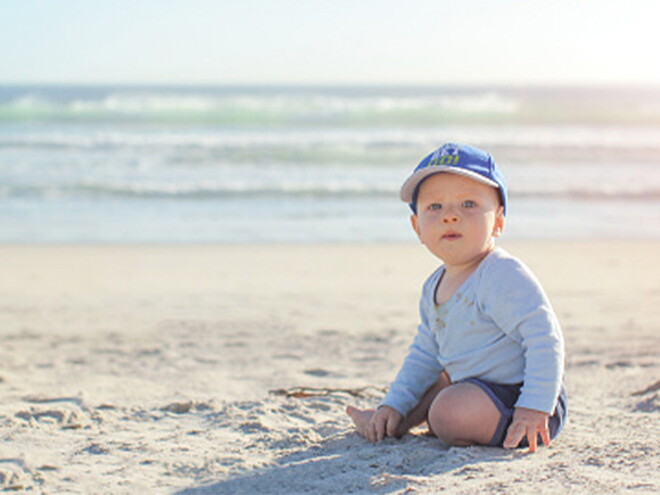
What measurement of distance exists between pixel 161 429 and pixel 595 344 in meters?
2.91

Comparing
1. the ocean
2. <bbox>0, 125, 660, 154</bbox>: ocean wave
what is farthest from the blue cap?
<bbox>0, 125, 660, 154</bbox>: ocean wave

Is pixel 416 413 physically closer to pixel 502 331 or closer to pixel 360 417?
pixel 360 417

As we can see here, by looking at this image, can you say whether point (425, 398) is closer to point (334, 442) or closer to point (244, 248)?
point (334, 442)

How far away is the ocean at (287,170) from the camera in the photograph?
10556 mm

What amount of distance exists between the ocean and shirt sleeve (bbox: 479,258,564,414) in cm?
666

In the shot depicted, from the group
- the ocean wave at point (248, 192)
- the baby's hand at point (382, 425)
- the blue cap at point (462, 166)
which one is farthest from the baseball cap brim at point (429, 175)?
the ocean wave at point (248, 192)

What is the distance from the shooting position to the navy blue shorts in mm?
2963

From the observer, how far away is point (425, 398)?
335 cm

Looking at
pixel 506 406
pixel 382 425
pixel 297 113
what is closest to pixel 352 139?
pixel 297 113

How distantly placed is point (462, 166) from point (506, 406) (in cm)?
81

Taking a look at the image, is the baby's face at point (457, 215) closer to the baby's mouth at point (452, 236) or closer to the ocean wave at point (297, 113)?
the baby's mouth at point (452, 236)

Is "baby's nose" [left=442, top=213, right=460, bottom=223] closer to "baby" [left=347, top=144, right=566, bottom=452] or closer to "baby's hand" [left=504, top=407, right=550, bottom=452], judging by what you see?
"baby" [left=347, top=144, right=566, bottom=452]

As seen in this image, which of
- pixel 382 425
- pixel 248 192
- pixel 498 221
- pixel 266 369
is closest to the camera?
pixel 498 221

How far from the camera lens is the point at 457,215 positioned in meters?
3.00
